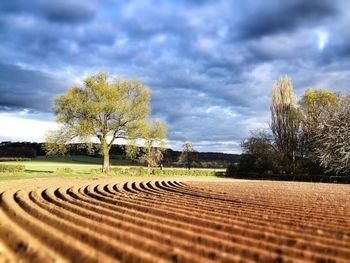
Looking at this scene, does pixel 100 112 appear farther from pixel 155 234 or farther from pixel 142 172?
pixel 155 234

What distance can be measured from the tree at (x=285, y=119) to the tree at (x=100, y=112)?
20697 millimetres

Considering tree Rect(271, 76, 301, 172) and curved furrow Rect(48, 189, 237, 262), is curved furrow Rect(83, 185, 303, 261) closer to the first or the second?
curved furrow Rect(48, 189, 237, 262)

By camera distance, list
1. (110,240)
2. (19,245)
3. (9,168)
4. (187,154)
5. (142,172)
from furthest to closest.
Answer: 1. (187,154)
2. (142,172)
3. (9,168)
4. (19,245)
5. (110,240)

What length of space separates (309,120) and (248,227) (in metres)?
56.7

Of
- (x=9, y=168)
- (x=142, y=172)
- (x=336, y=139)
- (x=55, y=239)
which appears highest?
(x=336, y=139)

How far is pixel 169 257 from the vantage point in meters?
8.16

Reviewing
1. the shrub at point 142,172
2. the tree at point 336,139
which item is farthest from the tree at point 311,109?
the shrub at point 142,172

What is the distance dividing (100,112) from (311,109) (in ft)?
110

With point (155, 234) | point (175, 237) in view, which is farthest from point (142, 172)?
point (175, 237)

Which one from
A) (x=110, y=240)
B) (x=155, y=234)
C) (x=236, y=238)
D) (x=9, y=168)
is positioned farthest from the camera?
(x=9, y=168)

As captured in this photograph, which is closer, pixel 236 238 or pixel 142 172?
pixel 236 238

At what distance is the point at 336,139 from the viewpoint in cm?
4991

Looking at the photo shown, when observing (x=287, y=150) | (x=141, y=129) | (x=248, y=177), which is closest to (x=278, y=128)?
(x=287, y=150)

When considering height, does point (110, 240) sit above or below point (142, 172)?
above
